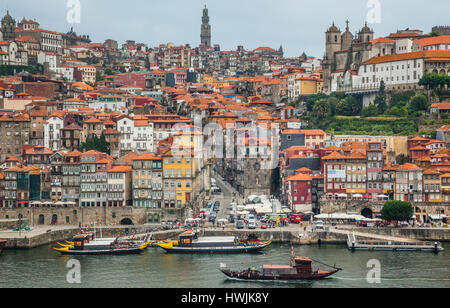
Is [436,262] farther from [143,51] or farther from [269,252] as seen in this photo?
[143,51]

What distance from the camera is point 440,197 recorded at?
60250mm

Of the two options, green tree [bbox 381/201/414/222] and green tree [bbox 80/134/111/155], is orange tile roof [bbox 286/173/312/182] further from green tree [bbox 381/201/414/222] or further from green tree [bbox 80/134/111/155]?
green tree [bbox 80/134/111/155]

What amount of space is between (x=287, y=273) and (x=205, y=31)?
6250 inches

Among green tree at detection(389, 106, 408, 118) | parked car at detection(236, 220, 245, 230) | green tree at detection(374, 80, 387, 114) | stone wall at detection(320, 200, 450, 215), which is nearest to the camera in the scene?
parked car at detection(236, 220, 245, 230)

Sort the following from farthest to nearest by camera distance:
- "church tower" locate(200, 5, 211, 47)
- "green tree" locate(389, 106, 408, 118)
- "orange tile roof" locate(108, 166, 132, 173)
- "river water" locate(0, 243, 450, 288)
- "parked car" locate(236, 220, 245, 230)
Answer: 1. "church tower" locate(200, 5, 211, 47)
2. "green tree" locate(389, 106, 408, 118)
3. "orange tile roof" locate(108, 166, 132, 173)
4. "parked car" locate(236, 220, 245, 230)
5. "river water" locate(0, 243, 450, 288)

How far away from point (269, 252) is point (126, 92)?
56627mm

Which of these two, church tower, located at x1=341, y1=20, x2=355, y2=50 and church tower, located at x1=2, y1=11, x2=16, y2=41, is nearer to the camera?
church tower, located at x1=341, y1=20, x2=355, y2=50

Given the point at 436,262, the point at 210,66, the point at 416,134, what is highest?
the point at 210,66

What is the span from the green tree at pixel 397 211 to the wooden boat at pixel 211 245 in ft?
33.3

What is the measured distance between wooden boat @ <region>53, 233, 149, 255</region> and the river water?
97cm

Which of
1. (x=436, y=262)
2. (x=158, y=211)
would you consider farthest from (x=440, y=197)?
(x=158, y=211)

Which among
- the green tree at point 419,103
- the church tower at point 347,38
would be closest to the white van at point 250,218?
the green tree at point 419,103

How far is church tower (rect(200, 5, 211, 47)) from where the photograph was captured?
645ft

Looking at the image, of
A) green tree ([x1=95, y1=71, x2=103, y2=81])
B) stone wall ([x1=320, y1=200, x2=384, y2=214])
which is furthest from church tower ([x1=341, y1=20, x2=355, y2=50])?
stone wall ([x1=320, y1=200, x2=384, y2=214])
